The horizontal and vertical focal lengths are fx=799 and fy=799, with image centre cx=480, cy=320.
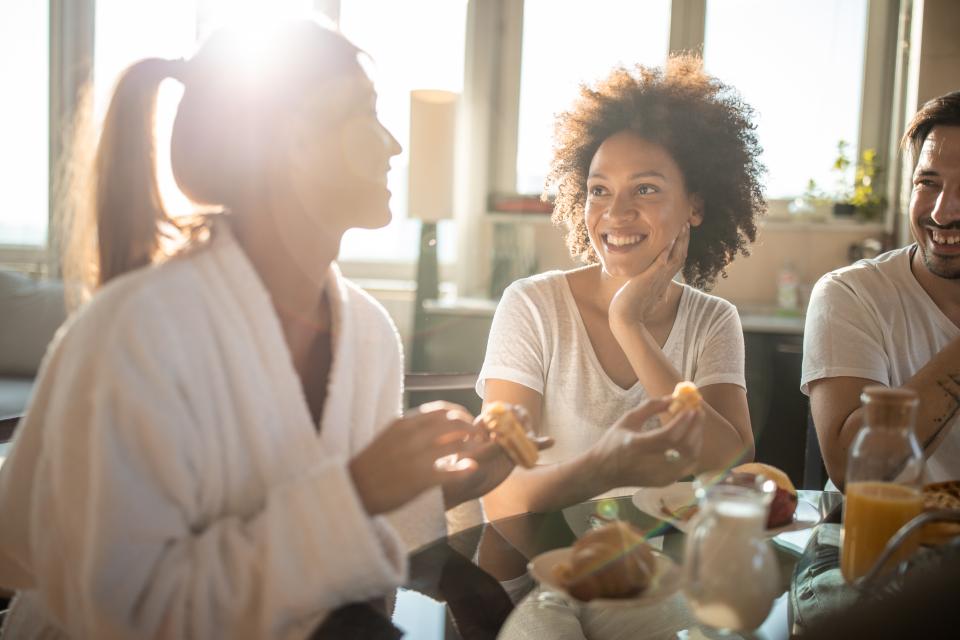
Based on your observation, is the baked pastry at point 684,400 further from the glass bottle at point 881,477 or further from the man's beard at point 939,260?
the man's beard at point 939,260

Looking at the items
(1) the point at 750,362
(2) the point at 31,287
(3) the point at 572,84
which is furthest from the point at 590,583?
(2) the point at 31,287

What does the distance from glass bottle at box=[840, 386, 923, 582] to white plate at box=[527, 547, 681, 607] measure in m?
0.22

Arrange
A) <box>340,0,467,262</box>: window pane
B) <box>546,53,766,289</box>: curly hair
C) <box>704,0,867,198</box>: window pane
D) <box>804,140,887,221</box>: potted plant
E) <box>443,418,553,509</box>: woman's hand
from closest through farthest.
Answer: <box>443,418,553,509</box>: woman's hand < <box>546,53,766,289</box>: curly hair < <box>804,140,887,221</box>: potted plant < <box>704,0,867,198</box>: window pane < <box>340,0,467,262</box>: window pane

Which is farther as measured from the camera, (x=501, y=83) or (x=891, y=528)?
(x=501, y=83)

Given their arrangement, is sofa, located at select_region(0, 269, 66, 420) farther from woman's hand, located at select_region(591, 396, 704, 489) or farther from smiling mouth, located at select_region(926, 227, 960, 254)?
smiling mouth, located at select_region(926, 227, 960, 254)

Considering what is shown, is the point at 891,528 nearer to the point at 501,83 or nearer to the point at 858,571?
the point at 858,571

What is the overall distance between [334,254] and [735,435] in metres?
0.91

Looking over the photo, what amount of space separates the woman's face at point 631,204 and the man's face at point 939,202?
0.51m

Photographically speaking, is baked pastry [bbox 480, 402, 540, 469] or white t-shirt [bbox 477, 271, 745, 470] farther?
white t-shirt [bbox 477, 271, 745, 470]

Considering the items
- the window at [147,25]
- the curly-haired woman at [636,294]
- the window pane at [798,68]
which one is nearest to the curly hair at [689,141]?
the curly-haired woman at [636,294]

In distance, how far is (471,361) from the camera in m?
3.62

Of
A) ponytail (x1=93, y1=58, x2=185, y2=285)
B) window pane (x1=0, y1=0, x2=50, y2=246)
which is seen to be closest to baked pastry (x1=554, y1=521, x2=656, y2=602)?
ponytail (x1=93, y1=58, x2=185, y2=285)

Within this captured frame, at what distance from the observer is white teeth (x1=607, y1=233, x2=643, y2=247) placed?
1.74 metres

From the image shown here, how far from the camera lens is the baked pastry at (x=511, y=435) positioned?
1068 mm
